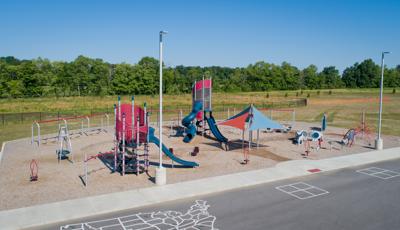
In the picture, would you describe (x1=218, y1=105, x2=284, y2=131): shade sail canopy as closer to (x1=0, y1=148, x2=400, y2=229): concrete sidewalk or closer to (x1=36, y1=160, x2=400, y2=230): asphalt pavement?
(x1=0, y1=148, x2=400, y2=229): concrete sidewalk

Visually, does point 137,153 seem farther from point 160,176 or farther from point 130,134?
point 160,176

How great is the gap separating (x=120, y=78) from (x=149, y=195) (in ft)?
224

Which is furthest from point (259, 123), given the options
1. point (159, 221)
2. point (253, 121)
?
point (159, 221)

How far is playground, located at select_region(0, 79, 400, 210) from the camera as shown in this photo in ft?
48.7

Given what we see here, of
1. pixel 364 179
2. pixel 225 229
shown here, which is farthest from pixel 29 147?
pixel 364 179

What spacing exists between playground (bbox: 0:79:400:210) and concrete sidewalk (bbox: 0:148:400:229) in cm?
81

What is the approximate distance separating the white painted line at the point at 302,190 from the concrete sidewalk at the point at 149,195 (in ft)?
3.51

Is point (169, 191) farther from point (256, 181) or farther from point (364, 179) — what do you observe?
point (364, 179)

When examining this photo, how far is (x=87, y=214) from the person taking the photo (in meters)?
11.4

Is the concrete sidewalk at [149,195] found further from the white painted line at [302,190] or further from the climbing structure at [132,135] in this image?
the climbing structure at [132,135]

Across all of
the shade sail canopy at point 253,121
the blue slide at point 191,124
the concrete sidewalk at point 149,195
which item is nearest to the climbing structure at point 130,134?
the concrete sidewalk at point 149,195

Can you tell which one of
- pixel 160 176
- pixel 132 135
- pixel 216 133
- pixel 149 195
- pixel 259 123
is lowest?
pixel 149 195

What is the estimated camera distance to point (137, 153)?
20672 mm

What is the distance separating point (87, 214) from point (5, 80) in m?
67.8
